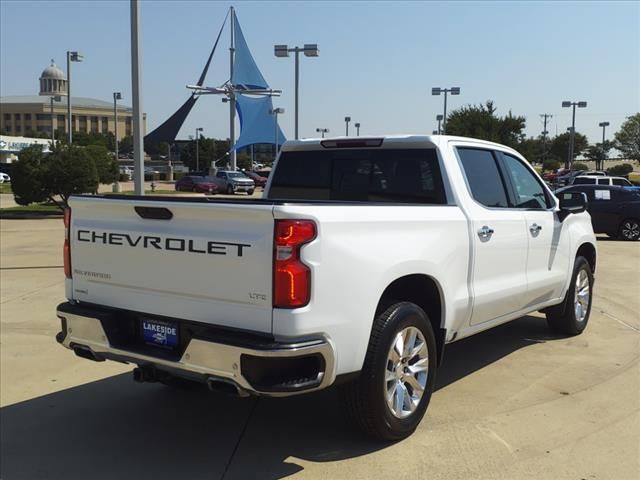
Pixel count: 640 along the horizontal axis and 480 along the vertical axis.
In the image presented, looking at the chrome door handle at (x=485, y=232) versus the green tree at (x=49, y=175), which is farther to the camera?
the green tree at (x=49, y=175)

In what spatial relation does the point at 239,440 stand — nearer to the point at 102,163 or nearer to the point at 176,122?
the point at 102,163

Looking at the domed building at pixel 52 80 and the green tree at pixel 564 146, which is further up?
the domed building at pixel 52 80

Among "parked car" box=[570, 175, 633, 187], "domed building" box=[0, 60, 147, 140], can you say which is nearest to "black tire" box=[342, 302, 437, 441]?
"parked car" box=[570, 175, 633, 187]

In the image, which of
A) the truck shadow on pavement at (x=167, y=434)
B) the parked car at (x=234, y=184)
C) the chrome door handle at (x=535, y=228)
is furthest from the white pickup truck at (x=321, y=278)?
the parked car at (x=234, y=184)

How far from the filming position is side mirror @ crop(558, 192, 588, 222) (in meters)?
6.12

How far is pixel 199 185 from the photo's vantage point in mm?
46906

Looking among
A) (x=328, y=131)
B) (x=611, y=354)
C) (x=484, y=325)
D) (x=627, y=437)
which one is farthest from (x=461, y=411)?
(x=328, y=131)

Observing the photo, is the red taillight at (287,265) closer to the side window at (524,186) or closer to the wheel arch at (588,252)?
the side window at (524,186)

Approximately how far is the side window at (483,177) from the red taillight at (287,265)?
213cm

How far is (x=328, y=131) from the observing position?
78.4 meters

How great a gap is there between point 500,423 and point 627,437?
2.59 feet

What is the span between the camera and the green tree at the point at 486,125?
47.2 m

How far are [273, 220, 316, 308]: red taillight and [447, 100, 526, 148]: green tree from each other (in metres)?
44.6

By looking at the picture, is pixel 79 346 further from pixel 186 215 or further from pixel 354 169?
pixel 354 169
